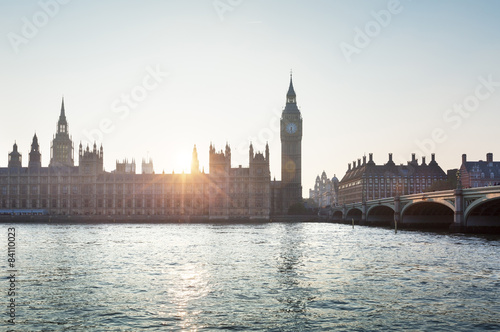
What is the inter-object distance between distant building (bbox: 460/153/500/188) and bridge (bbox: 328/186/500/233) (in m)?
43.2

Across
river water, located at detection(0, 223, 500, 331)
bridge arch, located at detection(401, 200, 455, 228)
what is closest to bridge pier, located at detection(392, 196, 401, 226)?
bridge arch, located at detection(401, 200, 455, 228)

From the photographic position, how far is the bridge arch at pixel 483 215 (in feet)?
223

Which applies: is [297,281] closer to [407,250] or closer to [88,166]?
[407,250]

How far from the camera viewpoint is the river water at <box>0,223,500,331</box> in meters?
19.0

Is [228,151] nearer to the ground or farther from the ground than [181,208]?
farther from the ground

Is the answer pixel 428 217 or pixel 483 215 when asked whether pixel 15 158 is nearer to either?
pixel 428 217

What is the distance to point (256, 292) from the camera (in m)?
24.9

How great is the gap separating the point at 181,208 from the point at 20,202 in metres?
52.3

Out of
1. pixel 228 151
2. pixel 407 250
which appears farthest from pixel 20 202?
pixel 407 250

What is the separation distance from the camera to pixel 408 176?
18775 cm

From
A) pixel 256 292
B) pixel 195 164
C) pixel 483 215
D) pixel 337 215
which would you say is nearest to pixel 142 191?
pixel 195 164

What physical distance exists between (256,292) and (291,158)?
6691 inches

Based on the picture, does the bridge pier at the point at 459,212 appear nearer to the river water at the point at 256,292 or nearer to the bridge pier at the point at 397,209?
the bridge pier at the point at 397,209

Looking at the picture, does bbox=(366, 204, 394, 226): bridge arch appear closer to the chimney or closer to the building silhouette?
the building silhouette
